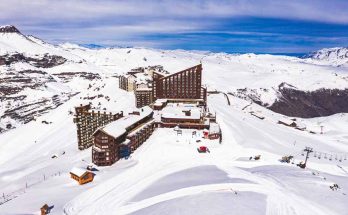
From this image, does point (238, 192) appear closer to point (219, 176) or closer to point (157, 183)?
point (219, 176)

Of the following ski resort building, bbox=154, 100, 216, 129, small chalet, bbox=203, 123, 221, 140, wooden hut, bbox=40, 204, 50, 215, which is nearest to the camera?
wooden hut, bbox=40, 204, 50, 215

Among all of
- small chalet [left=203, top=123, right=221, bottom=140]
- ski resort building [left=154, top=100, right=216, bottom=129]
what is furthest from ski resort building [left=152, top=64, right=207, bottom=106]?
small chalet [left=203, top=123, right=221, bottom=140]

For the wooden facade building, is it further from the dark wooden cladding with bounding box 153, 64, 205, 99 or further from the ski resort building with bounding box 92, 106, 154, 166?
the ski resort building with bounding box 92, 106, 154, 166

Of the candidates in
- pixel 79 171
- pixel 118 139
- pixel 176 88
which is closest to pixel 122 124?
pixel 118 139

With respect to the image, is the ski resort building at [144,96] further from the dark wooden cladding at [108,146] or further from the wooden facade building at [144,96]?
the dark wooden cladding at [108,146]

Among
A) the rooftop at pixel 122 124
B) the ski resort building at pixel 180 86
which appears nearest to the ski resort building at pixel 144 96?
the ski resort building at pixel 180 86

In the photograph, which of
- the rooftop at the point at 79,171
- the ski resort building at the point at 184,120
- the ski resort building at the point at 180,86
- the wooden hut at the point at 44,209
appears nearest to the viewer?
the wooden hut at the point at 44,209

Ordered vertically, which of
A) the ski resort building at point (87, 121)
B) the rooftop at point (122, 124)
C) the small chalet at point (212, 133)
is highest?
the rooftop at point (122, 124)
